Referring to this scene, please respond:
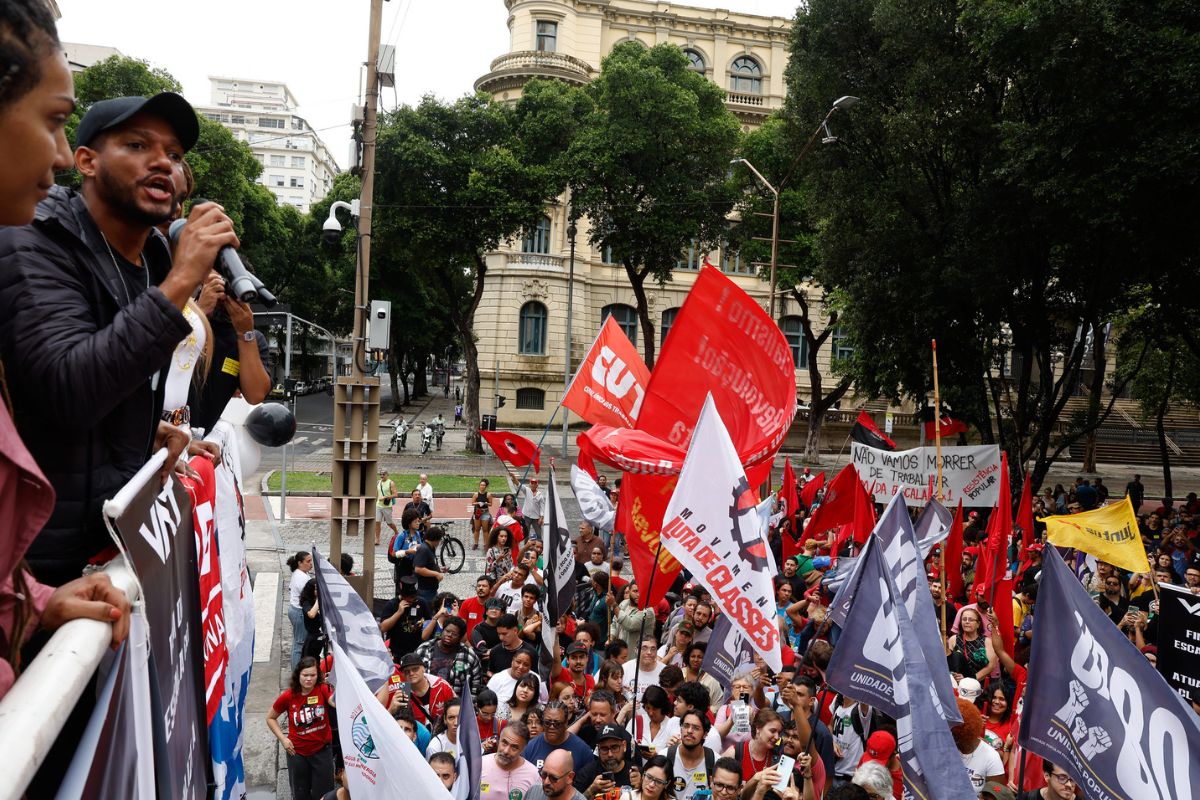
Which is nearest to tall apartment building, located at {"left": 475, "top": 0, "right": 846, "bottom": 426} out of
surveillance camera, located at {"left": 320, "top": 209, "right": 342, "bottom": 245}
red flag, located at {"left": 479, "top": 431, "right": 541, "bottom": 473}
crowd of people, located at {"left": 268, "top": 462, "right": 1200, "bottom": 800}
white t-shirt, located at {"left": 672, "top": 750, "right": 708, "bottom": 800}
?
red flag, located at {"left": 479, "top": 431, "right": 541, "bottom": 473}

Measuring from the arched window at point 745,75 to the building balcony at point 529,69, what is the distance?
8714mm

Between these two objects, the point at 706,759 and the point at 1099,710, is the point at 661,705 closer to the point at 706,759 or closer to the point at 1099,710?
the point at 706,759

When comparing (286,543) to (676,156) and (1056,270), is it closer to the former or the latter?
(1056,270)

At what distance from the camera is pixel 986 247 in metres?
19.1

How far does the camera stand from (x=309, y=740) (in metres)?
7.09

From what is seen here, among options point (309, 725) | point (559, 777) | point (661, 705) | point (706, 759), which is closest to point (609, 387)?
point (661, 705)

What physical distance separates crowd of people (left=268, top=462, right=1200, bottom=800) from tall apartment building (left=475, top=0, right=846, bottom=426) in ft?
115

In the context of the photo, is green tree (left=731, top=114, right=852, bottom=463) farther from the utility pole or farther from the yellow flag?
the yellow flag

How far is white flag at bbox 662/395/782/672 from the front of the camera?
6.12m

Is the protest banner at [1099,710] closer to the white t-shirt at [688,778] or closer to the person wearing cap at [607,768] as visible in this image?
the white t-shirt at [688,778]

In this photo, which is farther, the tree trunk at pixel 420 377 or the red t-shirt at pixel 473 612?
the tree trunk at pixel 420 377

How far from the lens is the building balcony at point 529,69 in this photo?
42.6m

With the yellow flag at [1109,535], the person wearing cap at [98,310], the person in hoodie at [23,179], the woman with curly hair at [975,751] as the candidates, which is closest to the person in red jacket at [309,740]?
the woman with curly hair at [975,751]

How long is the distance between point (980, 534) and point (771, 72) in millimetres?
38490
